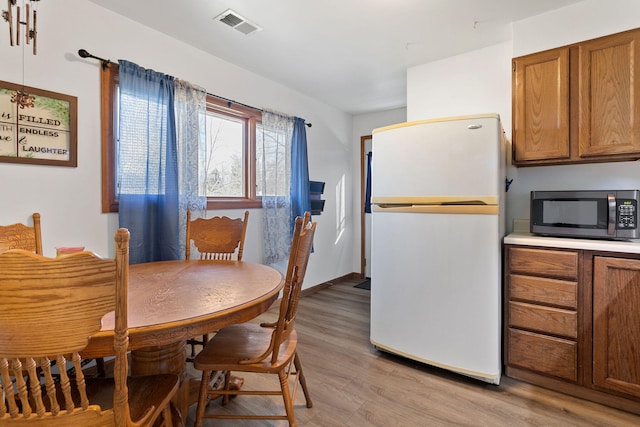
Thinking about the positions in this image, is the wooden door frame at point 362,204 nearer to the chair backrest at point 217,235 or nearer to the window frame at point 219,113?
the window frame at point 219,113

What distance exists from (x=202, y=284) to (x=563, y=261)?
2.03m

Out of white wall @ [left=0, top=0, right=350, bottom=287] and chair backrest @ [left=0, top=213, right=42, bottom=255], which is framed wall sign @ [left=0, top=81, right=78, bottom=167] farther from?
chair backrest @ [left=0, top=213, right=42, bottom=255]

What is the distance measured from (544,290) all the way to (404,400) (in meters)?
1.07

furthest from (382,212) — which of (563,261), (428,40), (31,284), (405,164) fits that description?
(31,284)

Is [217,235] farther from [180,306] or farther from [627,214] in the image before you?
[627,214]

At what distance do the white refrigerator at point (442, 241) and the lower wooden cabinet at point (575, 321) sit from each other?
15cm

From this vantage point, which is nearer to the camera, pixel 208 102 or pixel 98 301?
pixel 98 301

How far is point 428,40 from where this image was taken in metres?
2.56

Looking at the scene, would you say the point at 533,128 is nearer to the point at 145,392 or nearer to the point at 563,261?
the point at 563,261

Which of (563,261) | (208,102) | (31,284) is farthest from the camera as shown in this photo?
(208,102)

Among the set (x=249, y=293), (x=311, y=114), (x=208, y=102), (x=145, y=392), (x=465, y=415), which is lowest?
(x=465, y=415)

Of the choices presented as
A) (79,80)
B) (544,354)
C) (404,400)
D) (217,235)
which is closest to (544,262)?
(544,354)

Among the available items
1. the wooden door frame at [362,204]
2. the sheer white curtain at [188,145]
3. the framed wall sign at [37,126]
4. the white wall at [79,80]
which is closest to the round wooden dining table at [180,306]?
the white wall at [79,80]

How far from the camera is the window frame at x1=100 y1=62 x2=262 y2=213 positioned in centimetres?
212
